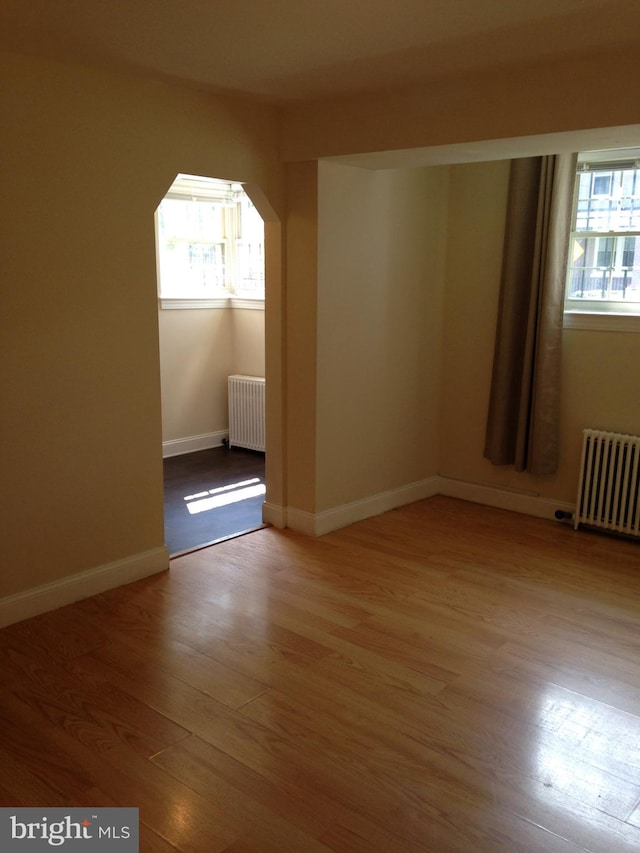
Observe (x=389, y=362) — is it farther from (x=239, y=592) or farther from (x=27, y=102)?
(x=27, y=102)

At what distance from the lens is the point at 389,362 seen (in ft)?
15.7

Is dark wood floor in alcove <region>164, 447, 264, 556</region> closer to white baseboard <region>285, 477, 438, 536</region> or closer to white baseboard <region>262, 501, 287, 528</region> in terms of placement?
white baseboard <region>262, 501, 287, 528</region>

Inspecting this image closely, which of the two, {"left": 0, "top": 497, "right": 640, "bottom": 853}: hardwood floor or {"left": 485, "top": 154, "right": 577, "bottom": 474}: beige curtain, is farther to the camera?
{"left": 485, "top": 154, "right": 577, "bottom": 474}: beige curtain

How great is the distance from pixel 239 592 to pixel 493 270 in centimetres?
272

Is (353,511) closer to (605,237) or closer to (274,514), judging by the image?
(274,514)

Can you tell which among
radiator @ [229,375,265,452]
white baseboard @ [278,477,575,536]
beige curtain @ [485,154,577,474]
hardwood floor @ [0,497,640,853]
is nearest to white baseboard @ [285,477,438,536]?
white baseboard @ [278,477,575,536]

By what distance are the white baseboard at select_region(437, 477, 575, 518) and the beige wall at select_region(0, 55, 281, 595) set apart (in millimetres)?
2313

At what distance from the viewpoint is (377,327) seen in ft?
15.2

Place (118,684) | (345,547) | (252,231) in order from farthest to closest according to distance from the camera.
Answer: (252,231) → (345,547) → (118,684)

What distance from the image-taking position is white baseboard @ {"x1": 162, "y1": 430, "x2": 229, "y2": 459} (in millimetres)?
6281

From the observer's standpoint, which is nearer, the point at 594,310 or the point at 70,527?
the point at 70,527

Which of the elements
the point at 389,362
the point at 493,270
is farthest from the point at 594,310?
the point at 389,362

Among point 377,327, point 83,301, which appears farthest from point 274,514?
point 83,301

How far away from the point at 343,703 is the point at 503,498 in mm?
2646
